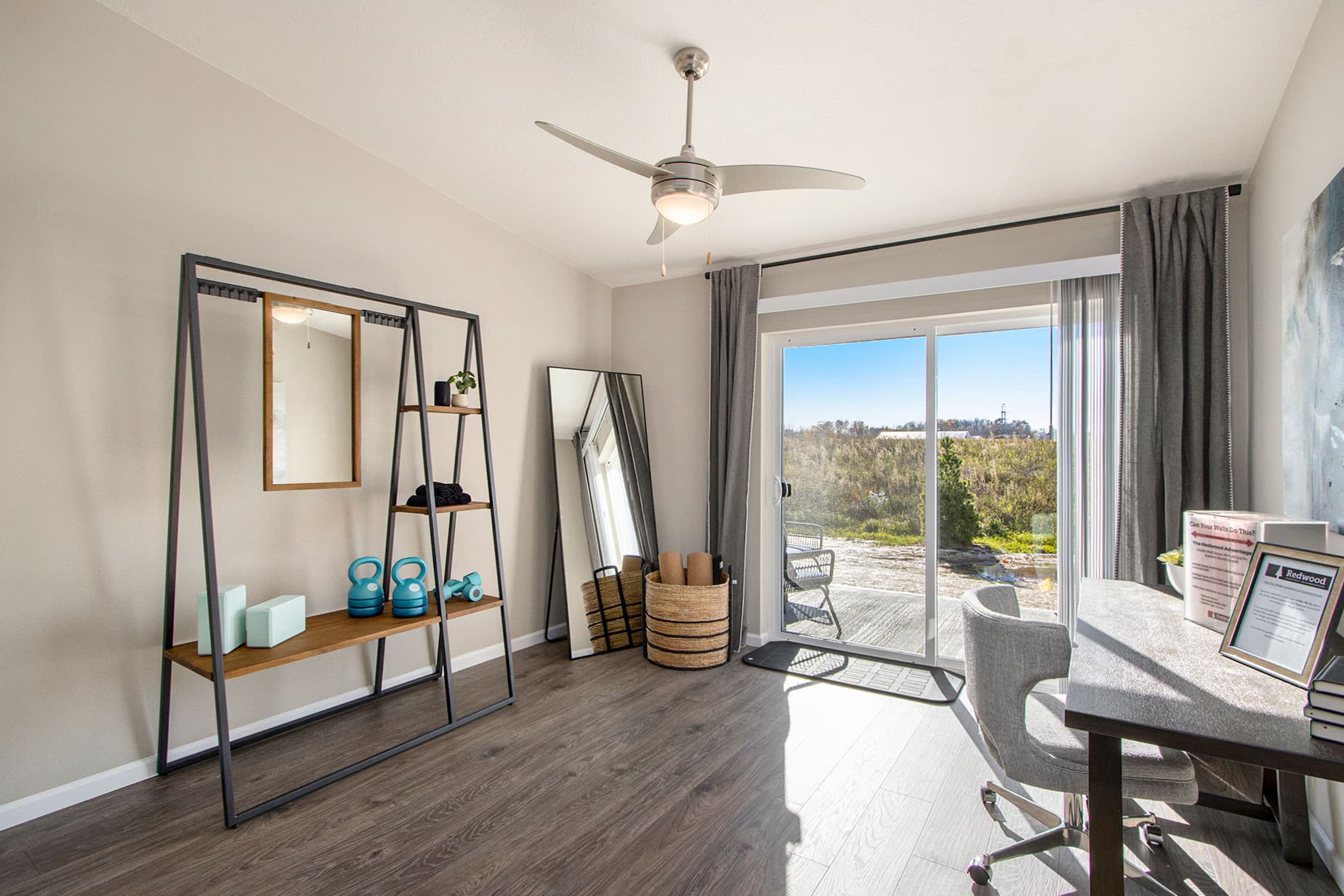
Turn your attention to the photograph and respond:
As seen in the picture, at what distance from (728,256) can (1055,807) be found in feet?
10.7

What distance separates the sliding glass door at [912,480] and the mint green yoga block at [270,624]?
9.27 ft

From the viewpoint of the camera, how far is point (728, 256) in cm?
408

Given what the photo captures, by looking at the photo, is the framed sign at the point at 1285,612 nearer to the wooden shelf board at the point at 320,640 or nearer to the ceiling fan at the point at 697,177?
the ceiling fan at the point at 697,177

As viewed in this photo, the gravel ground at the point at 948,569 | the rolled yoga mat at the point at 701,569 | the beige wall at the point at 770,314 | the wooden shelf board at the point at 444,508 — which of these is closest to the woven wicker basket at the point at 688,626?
the rolled yoga mat at the point at 701,569

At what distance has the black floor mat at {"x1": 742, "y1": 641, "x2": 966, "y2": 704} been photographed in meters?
3.35

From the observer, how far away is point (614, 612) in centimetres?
411

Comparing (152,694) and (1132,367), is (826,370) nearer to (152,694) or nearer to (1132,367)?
(1132,367)

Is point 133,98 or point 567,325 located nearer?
point 133,98

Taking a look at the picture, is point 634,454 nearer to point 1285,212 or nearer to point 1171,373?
point 1171,373

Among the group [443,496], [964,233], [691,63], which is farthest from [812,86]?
[443,496]

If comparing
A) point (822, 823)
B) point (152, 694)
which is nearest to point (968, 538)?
point (822, 823)

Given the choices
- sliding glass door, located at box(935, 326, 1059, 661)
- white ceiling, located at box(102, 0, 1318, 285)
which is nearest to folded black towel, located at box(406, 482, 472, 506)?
white ceiling, located at box(102, 0, 1318, 285)

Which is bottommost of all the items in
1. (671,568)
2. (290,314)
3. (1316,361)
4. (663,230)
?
(671,568)

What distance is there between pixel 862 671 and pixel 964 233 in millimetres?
2504
